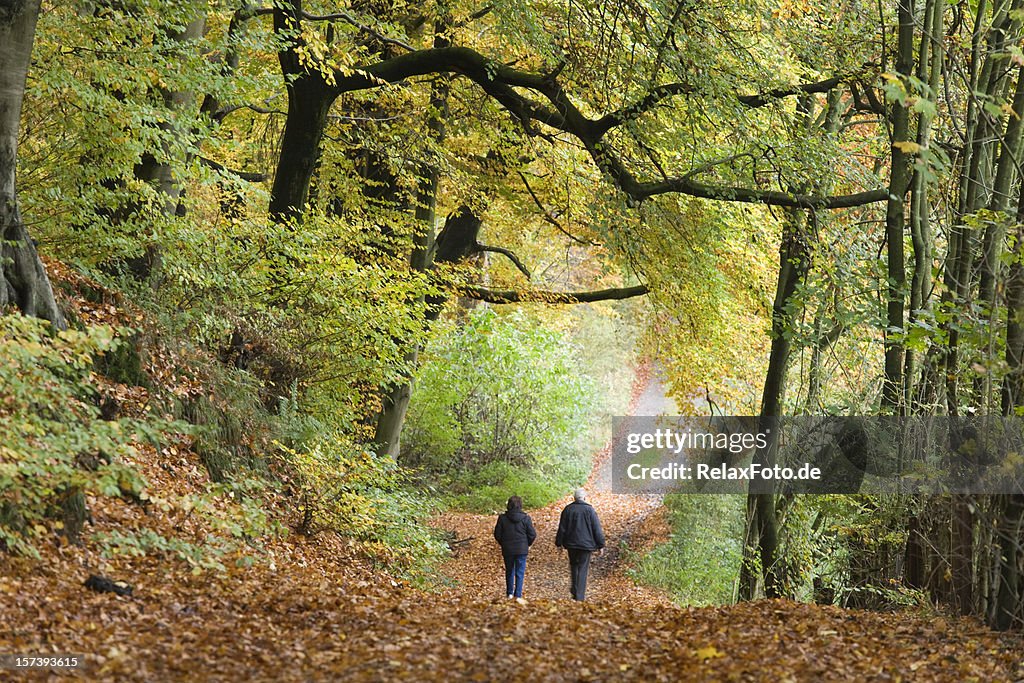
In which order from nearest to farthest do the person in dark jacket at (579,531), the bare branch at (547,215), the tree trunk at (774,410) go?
1. the tree trunk at (774,410)
2. the person in dark jacket at (579,531)
3. the bare branch at (547,215)

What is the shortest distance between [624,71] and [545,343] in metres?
12.8

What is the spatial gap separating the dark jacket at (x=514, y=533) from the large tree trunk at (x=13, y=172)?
6.15m

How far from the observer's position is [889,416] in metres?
9.47

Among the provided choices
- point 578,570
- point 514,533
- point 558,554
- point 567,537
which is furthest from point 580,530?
point 558,554

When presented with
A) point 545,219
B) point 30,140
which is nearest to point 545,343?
point 545,219

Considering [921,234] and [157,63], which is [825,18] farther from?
[157,63]

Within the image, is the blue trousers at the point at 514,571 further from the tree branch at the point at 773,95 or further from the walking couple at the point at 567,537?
the tree branch at the point at 773,95

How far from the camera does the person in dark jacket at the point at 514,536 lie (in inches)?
495

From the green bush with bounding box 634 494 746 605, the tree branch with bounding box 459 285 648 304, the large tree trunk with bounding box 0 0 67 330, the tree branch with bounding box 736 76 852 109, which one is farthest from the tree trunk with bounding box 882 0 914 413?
the green bush with bounding box 634 494 746 605

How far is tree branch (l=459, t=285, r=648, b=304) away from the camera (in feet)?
55.0
